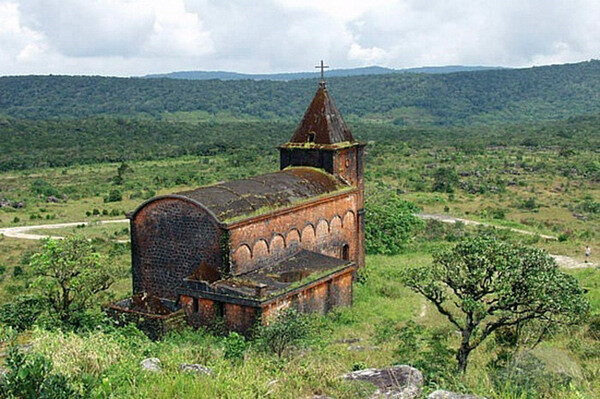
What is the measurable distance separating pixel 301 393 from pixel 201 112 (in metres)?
124

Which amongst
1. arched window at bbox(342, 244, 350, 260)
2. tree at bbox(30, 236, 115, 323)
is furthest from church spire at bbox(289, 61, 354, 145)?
tree at bbox(30, 236, 115, 323)

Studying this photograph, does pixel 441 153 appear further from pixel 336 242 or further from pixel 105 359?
pixel 105 359

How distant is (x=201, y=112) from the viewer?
129 metres

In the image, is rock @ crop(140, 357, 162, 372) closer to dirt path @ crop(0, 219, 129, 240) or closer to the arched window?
the arched window

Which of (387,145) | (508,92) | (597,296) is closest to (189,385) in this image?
(597,296)

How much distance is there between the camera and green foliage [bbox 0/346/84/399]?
6.06 meters

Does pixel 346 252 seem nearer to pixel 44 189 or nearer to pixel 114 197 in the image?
pixel 114 197

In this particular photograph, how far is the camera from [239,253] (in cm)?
1722

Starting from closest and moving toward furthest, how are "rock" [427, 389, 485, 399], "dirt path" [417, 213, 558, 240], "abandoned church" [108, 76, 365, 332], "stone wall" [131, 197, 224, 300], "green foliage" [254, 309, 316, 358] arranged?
"rock" [427, 389, 485, 399] < "green foliage" [254, 309, 316, 358] < "abandoned church" [108, 76, 365, 332] < "stone wall" [131, 197, 224, 300] < "dirt path" [417, 213, 558, 240]

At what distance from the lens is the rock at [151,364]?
825cm

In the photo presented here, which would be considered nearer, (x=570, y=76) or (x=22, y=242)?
(x=22, y=242)

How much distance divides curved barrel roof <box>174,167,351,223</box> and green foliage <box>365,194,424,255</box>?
7.57 metres

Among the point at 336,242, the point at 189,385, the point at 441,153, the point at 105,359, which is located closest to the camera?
the point at 189,385

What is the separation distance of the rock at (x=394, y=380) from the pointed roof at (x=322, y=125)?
13799mm
